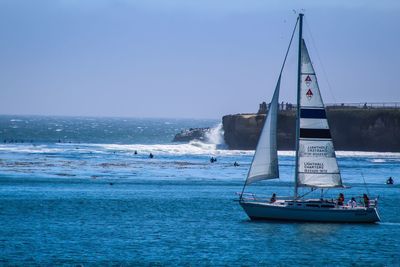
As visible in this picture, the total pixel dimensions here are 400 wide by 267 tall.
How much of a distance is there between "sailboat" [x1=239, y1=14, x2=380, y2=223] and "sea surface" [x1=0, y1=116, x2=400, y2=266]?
0.71m

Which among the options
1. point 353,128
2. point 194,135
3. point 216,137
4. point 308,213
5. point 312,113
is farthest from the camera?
point 194,135

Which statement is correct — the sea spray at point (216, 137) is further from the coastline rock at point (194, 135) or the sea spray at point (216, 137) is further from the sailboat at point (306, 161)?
the sailboat at point (306, 161)

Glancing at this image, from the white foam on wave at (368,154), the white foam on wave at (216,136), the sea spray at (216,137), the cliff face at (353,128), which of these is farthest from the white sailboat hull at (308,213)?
the white foam on wave at (216,136)

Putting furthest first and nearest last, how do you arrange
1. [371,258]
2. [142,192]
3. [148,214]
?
[142,192], [148,214], [371,258]

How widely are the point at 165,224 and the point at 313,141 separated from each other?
948 centimetres

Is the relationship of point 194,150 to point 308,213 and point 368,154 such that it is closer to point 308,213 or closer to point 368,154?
point 368,154

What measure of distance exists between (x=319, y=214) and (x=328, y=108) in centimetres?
9182

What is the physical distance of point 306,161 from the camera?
2197 inches

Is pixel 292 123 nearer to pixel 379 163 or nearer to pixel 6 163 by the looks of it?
pixel 379 163

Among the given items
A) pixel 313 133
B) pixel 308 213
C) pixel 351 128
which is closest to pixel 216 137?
pixel 351 128

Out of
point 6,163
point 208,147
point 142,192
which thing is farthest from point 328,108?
point 142,192

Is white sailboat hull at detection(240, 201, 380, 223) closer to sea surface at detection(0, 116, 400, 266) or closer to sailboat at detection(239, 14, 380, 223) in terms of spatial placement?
sailboat at detection(239, 14, 380, 223)

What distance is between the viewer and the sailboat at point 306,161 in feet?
179

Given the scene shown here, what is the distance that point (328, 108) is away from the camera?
14462 cm
